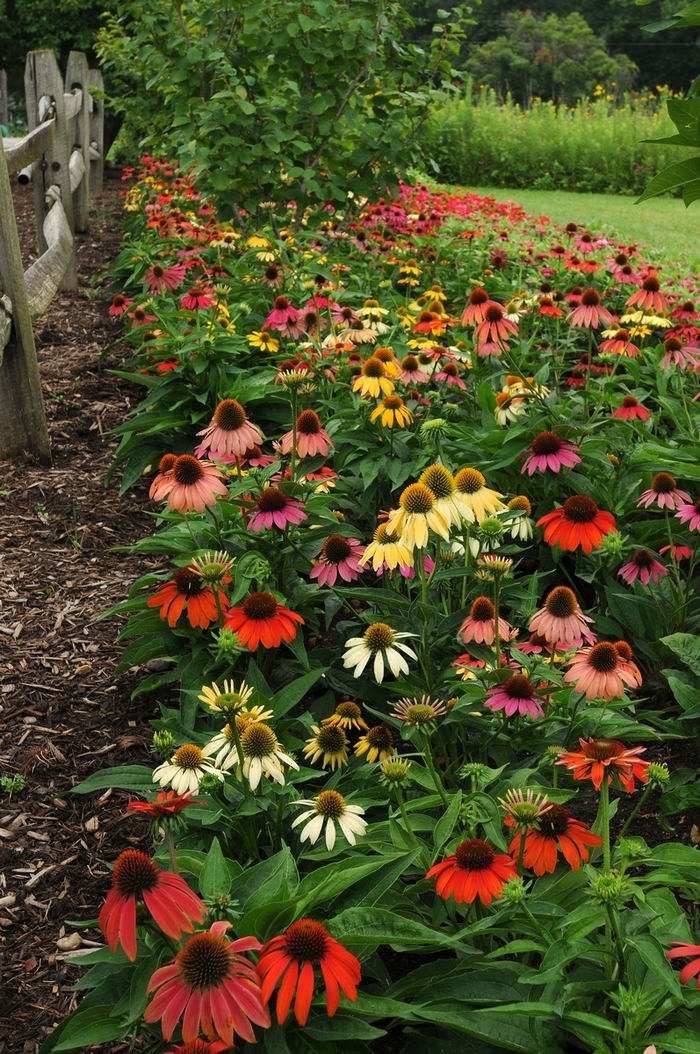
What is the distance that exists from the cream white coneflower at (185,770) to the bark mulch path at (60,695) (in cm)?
45

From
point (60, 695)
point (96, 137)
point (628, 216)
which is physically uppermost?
point (60, 695)

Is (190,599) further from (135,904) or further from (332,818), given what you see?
(135,904)

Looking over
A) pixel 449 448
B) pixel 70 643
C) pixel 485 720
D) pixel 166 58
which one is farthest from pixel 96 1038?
pixel 166 58

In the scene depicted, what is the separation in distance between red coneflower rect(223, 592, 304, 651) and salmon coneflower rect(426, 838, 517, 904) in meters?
0.67

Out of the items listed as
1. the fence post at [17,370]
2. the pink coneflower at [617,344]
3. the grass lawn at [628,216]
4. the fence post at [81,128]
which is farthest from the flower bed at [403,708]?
the grass lawn at [628,216]

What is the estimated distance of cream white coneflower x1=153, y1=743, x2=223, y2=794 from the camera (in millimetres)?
1698

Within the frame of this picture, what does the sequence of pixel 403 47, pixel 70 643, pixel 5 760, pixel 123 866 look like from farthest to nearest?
pixel 403 47 → pixel 70 643 → pixel 5 760 → pixel 123 866

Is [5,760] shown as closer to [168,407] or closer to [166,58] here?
[168,407]

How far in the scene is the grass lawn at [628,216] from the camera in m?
9.11

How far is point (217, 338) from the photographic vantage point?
3.79 metres

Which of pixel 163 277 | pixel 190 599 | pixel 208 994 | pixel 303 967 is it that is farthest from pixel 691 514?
pixel 163 277

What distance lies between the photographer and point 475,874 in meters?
1.46

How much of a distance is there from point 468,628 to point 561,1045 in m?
0.81

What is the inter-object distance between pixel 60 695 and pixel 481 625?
120 cm
